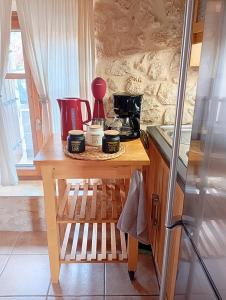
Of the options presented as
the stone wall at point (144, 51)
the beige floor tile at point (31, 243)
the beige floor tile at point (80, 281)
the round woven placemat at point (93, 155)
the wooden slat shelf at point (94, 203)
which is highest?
the stone wall at point (144, 51)

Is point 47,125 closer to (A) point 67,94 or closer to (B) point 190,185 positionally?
(A) point 67,94

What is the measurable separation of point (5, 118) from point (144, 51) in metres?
1.12

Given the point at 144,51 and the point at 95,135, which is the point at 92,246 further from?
the point at 144,51

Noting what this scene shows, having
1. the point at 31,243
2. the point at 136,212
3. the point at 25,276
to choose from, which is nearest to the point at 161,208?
the point at 136,212

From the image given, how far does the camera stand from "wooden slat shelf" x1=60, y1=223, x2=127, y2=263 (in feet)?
5.07

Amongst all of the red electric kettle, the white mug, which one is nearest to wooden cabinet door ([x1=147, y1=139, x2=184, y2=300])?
the white mug

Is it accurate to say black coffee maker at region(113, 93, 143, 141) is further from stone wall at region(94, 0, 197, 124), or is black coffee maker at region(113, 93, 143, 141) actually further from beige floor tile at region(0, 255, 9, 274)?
beige floor tile at region(0, 255, 9, 274)

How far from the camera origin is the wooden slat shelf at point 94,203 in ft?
4.78

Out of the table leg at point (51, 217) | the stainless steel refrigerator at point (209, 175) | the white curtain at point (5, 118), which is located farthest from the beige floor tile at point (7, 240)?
the stainless steel refrigerator at point (209, 175)

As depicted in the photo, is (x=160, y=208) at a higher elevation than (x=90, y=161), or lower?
lower

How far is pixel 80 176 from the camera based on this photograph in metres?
1.31

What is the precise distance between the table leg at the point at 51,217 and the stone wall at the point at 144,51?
738mm

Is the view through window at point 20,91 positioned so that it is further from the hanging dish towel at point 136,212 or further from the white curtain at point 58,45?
the hanging dish towel at point 136,212

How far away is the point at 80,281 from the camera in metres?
1.58
